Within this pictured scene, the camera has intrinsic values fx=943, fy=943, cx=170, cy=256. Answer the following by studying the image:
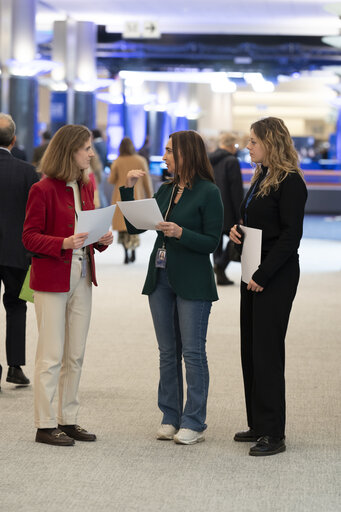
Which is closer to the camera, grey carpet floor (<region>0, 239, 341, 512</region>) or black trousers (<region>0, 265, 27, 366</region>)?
grey carpet floor (<region>0, 239, 341, 512</region>)

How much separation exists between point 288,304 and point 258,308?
138 millimetres

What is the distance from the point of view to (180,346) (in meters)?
4.51

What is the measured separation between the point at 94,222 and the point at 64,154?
14.2 inches

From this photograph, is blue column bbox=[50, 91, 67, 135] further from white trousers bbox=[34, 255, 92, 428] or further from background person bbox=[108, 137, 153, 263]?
white trousers bbox=[34, 255, 92, 428]

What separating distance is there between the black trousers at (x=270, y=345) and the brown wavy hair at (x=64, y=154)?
3.21 ft

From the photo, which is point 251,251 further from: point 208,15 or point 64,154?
point 208,15

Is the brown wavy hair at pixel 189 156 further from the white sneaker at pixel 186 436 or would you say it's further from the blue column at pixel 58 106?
the blue column at pixel 58 106

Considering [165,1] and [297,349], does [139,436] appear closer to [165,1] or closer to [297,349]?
[297,349]

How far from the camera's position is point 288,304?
4.25 m

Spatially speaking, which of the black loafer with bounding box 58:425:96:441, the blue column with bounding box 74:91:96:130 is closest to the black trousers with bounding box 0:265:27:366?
the black loafer with bounding box 58:425:96:441

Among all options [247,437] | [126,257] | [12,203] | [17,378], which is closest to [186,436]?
[247,437]

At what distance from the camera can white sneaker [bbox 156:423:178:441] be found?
178 inches

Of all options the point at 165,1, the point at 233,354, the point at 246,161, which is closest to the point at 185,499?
Result: the point at 233,354

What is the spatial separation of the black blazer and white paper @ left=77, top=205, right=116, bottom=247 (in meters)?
1.26
